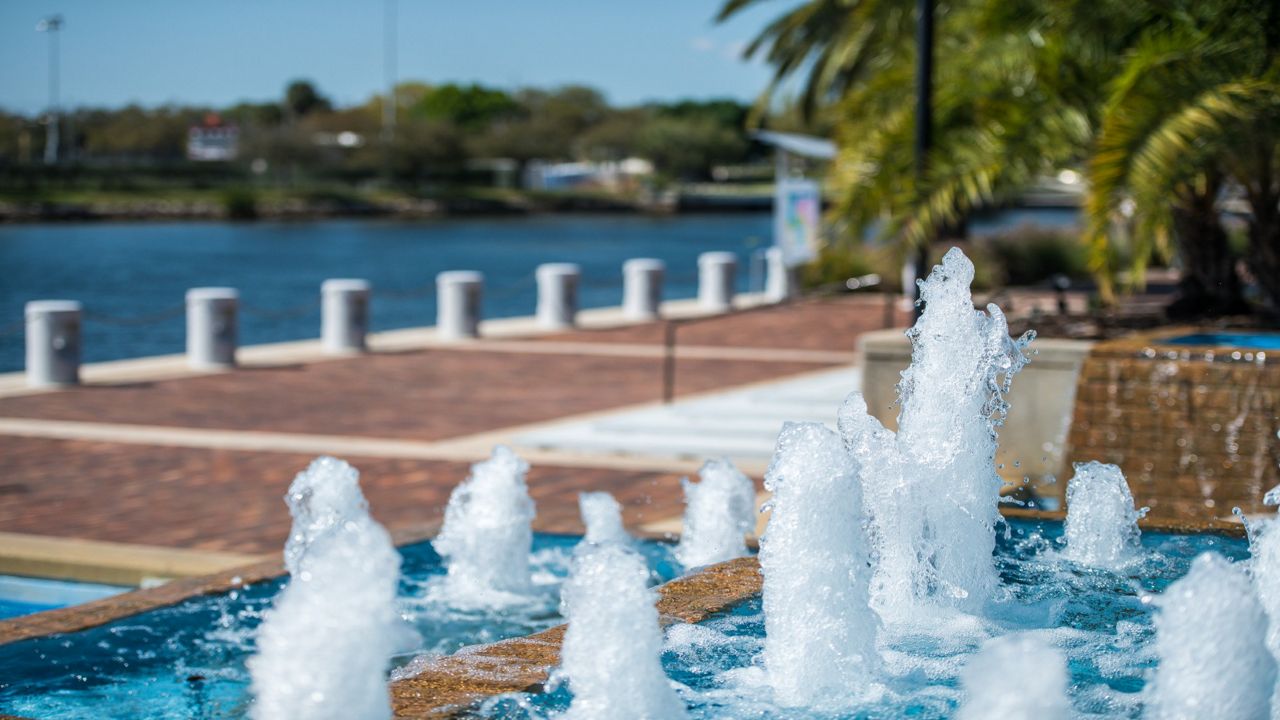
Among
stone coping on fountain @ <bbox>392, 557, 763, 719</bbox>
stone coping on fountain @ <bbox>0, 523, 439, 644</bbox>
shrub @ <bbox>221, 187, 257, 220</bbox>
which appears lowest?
stone coping on fountain @ <bbox>0, 523, 439, 644</bbox>

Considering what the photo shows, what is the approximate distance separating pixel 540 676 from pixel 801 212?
22.8 metres

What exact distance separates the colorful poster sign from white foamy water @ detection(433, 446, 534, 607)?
19005 millimetres

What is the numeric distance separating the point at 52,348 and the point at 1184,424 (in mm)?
12060

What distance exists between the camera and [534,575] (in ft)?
28.3

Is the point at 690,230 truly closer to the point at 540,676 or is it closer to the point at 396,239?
the point at 396,239

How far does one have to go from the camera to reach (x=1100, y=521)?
24.9 ft

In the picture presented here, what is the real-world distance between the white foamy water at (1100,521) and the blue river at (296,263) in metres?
14.8

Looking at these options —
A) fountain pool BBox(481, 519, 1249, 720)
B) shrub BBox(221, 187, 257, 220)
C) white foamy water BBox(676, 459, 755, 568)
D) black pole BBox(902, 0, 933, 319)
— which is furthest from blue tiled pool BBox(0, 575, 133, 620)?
shrub BBox(221, 187, 257, 220)

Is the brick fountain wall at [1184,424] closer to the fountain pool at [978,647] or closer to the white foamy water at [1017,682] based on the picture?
the fountain pool at [978,647]

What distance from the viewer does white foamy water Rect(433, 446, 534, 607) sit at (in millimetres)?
8375

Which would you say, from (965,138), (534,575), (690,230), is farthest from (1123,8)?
(690,230)

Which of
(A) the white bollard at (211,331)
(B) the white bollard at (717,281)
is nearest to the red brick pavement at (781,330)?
(B) the white bollard at (717,281)

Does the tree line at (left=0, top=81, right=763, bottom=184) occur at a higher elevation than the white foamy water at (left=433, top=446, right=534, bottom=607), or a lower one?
higher

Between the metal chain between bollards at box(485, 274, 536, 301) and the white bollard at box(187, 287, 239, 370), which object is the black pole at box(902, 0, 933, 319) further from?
the metal chain between bollards at box(485, 274, 536, 301)
